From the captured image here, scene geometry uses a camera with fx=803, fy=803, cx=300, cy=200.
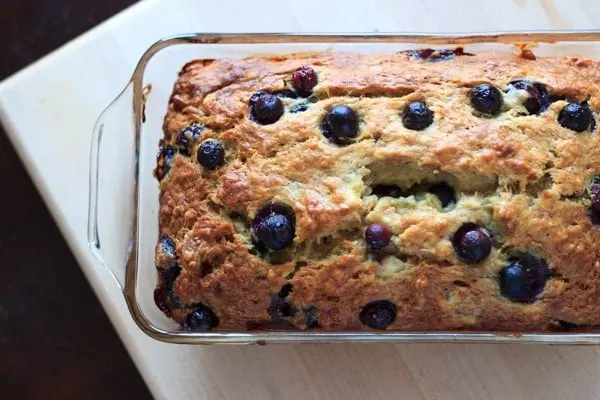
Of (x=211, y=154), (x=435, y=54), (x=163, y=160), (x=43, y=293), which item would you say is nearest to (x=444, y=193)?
(x=435, y=54)

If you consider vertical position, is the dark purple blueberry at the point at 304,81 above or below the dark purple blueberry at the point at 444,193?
above

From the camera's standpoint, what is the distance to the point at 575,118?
1514mm

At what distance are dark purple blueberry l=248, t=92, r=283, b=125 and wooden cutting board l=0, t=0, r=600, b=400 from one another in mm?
424

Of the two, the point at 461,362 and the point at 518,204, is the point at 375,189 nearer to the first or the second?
the point at 518,204

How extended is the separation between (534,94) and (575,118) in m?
0.09

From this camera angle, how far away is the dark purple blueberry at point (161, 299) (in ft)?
5.29

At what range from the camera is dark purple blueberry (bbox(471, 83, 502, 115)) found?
1.53 meters

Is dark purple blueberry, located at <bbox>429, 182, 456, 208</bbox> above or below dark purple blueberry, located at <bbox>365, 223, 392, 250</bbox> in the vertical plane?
above

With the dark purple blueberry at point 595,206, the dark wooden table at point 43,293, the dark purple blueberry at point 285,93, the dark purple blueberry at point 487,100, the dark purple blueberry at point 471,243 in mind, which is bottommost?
the dark wooden table at point 43,293

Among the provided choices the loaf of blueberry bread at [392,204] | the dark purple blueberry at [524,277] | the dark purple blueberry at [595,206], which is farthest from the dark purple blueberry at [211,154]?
the dark purple blueberry at [595,206]

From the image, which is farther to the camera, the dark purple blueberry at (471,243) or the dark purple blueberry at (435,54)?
the dark purple blueberry at (435,54)

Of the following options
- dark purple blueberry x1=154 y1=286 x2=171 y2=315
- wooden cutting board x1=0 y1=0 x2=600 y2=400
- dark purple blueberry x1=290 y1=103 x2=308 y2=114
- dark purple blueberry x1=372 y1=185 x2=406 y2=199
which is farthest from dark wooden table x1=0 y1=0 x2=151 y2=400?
dark purple blueberry x1=372 y1=185 x2=406 y2=199

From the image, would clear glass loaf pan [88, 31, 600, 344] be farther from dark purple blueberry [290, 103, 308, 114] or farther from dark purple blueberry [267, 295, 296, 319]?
dark purple blueberry [290, 103, 308, 114]

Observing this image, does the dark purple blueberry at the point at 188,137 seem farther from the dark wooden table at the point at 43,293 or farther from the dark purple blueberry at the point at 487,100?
the dark wooden table at the point at 43,293
